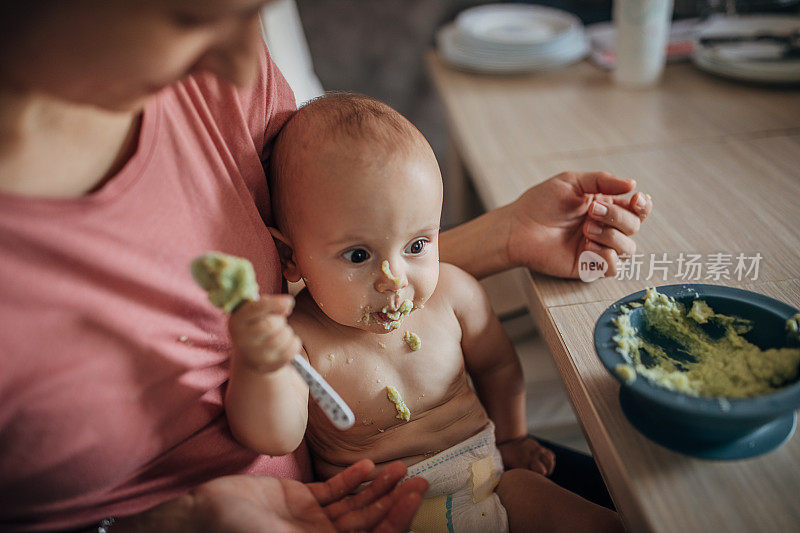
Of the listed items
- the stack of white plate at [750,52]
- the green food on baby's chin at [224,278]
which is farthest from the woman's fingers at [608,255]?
the stack of white plate at [750,52]

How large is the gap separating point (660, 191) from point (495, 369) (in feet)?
1.51

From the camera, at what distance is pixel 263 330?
0.66 m

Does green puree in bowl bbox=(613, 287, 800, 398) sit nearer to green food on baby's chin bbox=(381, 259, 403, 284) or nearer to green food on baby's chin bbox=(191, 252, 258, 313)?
green food on baby's chin bbox=(381, 259, 403, 284)

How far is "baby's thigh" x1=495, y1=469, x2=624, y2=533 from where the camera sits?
2.81 feet

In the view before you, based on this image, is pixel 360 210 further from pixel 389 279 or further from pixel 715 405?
pixel 715 405

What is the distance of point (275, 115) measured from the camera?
97 centimetres

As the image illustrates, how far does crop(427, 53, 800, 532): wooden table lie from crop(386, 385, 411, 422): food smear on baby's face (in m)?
0.24

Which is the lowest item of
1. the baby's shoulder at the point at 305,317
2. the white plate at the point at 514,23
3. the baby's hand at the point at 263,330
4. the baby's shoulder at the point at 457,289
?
the baby's shoulder at the point at 457,289

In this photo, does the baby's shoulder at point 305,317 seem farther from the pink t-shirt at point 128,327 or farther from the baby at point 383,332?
the pink t-shirt at point 128,327

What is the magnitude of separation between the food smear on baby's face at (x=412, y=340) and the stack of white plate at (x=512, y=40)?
1.10 m

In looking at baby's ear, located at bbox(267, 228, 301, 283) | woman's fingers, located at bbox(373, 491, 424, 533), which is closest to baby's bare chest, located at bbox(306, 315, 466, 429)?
baby's ear, located at bbox(267, 228, 301, 283)

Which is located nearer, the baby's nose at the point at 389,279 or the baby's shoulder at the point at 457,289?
the baby's nose at the point at 389,279

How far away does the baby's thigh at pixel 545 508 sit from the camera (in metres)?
0.86


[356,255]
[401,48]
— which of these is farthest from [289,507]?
[401,48]
